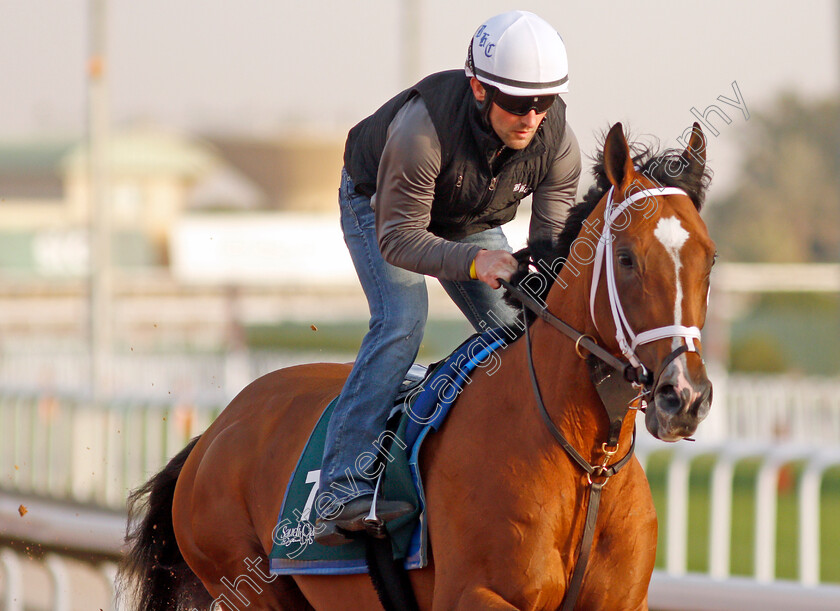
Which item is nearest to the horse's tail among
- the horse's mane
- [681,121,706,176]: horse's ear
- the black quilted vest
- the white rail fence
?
the white rail fence

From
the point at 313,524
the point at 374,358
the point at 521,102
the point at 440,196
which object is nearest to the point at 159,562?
the point at 313,524

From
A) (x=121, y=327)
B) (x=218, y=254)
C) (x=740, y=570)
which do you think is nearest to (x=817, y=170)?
(x=218, y=254)

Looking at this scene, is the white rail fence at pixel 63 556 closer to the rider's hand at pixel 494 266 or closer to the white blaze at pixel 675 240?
the rider's hand at pixel 494 266

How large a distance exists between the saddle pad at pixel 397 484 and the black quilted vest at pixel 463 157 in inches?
15.6

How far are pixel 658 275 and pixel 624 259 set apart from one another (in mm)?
113

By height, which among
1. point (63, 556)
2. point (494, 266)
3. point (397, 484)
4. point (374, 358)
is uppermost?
point (494, 266)

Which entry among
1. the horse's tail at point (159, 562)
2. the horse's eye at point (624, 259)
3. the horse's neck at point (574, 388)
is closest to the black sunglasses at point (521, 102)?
the horse's neck at point (574, 388)

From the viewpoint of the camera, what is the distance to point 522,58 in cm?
309

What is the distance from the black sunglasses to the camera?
3.12 m

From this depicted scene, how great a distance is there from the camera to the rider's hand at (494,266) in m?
3.03

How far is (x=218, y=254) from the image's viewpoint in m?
26.5

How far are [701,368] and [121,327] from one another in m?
20.1

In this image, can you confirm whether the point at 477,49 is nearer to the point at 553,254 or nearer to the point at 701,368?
the point at 553,254

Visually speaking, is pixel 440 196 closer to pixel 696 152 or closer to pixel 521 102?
pixel 521 102
